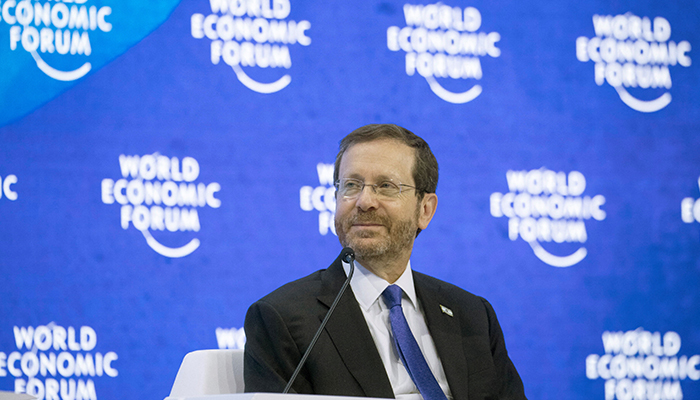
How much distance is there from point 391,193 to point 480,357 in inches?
21.4

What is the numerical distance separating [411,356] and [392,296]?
188 mm

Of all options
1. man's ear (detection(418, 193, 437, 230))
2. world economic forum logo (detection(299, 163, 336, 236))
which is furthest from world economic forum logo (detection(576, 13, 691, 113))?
man's ear (detection(418, 193, 437, 230))

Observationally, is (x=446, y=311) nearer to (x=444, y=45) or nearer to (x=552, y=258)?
(x=552, y=258)

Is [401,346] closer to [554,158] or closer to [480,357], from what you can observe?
[480,357]

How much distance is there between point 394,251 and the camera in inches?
75.8

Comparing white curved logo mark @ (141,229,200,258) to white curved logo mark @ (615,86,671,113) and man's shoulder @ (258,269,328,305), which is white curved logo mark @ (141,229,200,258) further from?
white curved logo mark @ (615,86,671,113)

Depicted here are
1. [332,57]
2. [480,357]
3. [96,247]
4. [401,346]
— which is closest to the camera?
[401,346]

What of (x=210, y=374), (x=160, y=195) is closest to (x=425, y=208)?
(x=210, y=374)

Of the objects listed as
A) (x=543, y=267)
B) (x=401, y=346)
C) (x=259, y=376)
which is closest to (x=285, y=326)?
(x=259, y=376)

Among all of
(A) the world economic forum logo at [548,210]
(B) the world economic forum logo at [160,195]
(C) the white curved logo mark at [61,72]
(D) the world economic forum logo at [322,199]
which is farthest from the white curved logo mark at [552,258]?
(C) the white curved logo mark at [61,72]

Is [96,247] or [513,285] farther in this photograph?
[513,285]

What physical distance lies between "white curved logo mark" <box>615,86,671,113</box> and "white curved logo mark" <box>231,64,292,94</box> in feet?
5.29

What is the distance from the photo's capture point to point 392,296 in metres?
1.86

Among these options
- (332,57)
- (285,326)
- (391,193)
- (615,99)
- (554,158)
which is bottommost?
(285,326)
